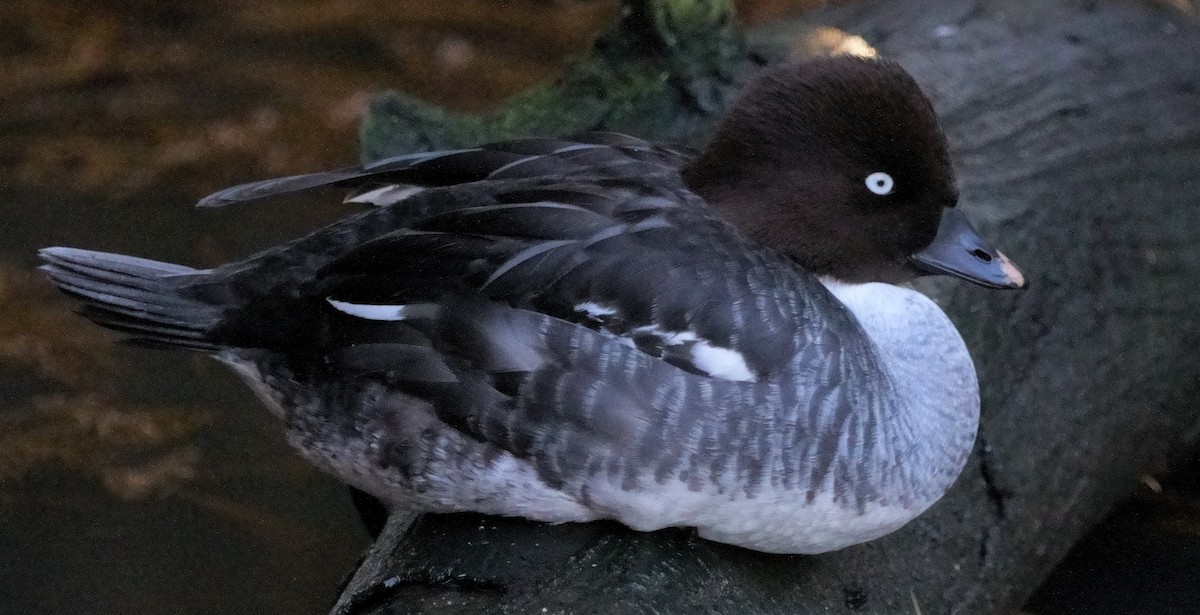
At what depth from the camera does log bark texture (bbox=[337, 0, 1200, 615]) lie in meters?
1.82

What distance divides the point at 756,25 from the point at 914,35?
66cm

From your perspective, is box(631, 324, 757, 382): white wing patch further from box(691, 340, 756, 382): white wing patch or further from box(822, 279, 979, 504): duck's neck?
box(822, 279, 979, 504): duck's neck

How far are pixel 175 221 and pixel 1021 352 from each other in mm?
2432

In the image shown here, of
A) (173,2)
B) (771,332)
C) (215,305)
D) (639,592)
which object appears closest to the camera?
(639,592)

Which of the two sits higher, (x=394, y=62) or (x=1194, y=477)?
(x=394, y=62)

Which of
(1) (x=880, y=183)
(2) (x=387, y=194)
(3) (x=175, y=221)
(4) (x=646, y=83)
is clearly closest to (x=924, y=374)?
(1) (x=880, y=183)

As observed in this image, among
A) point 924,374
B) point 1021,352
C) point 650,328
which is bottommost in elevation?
point 1021,352

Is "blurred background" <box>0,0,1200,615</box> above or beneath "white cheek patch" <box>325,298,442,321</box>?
beneath

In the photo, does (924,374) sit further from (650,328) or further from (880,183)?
(650,328)

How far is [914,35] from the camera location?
2.97 meters

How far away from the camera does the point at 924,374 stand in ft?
6.65

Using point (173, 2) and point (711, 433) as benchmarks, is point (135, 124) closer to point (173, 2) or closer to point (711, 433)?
point (173, 2)

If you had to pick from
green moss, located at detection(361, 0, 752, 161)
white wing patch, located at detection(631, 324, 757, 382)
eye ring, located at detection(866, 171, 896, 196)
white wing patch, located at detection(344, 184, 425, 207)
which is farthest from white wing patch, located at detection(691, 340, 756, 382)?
green moss, located at detection(361, 0, 752, 161)

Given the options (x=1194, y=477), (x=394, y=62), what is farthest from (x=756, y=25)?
(x=1194, y=477)
